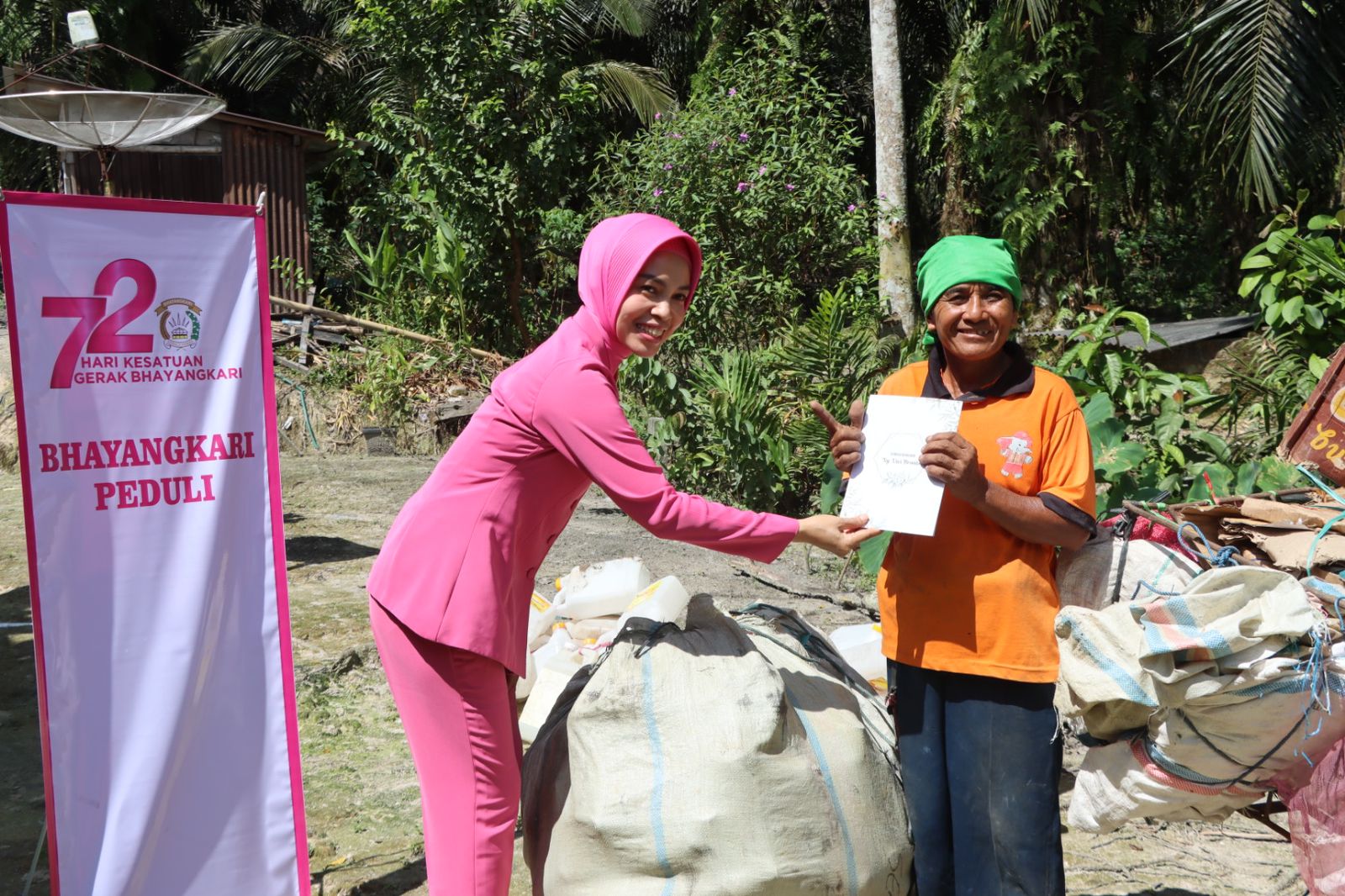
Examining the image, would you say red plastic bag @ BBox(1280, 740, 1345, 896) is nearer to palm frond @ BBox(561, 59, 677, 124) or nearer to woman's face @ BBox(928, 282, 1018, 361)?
woman's face @ BBox(928, 282, 1018, 361)

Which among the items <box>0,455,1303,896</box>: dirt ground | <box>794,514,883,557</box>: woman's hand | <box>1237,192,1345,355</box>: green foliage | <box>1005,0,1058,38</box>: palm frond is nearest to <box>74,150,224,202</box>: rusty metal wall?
<box>0,455,1303,896</box>: dirt ground

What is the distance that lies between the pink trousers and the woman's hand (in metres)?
0.67

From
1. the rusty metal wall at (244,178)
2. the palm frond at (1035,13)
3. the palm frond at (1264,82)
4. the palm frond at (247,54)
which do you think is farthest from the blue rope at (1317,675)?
the palm frond at (247,54)

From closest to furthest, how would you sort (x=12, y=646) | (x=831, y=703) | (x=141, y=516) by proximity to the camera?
1. (x=831, y=703)
2. (x=141, y=516)
3. (x=12, y=646)

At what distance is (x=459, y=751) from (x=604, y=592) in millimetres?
1489

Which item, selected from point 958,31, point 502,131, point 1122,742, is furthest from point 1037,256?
point 1122,742

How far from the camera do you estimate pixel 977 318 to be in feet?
7.36

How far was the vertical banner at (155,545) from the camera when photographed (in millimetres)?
2615

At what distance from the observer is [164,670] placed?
2.78 m

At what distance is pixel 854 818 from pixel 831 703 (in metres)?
0.25

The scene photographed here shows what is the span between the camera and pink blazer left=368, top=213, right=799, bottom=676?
2262mm

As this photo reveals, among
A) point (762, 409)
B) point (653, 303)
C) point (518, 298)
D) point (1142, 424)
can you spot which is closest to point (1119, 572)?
point (653, 303)

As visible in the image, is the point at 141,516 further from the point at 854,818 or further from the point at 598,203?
the point at 598,203

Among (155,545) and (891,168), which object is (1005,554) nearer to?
(155,545)
